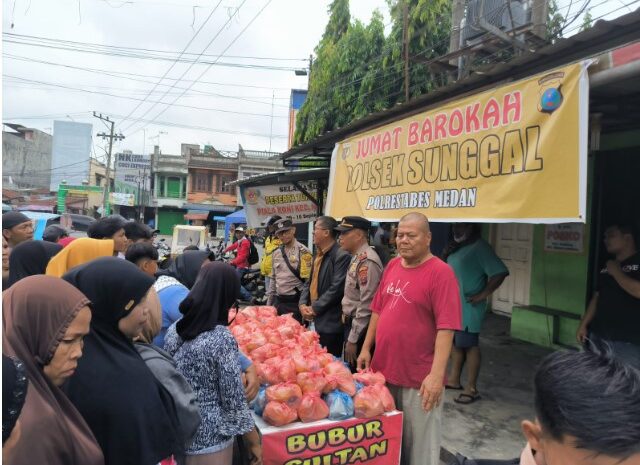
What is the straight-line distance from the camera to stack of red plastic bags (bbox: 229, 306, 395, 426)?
105 inches

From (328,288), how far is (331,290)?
→ 143 millimetres

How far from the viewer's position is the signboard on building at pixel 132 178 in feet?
125

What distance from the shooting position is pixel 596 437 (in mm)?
889

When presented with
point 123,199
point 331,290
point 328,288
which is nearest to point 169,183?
point 123,199

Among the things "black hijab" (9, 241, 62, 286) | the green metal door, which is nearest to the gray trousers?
"black hijab" (9, 241, 62, 286)

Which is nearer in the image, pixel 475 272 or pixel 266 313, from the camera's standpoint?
pixel 475 272

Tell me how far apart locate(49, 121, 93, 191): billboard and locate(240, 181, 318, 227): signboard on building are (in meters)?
41.7

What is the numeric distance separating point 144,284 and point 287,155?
5.25 metres

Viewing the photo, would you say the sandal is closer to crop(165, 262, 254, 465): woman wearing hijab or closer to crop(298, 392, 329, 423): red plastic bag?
crop(298, 392, 329, 423): red plastic bag

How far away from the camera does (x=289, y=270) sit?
5465 millimetres

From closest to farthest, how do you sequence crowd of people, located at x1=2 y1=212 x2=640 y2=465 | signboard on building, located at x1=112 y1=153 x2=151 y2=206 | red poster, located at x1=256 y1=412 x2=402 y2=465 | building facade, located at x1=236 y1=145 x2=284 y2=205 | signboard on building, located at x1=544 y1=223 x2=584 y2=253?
crowd of people, located at x1=2 y1=212 x2=640 y2=465 < red poster, located at x1=256 y1=412 x2=402 y2=465 < signboard on building, located at x1=544 y1=223 x2=584 y2=253 < building facade, located at x1=236 y1=145 x2=284 y2=205 < signboard on building, located at x1=112 y1=153 x2=151 y2=206

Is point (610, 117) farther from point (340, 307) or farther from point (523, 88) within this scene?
point (340, 307)

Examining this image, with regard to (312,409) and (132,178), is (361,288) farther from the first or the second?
(132,178)

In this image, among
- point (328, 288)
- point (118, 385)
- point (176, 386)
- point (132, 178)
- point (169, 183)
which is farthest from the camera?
point (132, 178)
